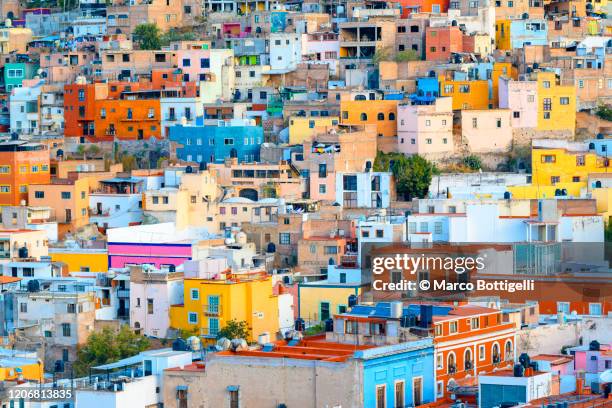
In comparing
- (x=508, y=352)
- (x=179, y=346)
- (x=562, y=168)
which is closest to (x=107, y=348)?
(x=179, y=346)

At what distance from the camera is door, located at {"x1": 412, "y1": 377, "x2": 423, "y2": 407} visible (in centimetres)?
4725

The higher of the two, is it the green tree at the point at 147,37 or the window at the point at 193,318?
the green tree at the point at 147,37

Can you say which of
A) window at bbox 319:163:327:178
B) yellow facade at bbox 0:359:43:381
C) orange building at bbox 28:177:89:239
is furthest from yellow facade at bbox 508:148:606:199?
yellow facade at bbox 0:359:43:381

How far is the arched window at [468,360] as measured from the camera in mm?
49031

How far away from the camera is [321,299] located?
58156 millimetres

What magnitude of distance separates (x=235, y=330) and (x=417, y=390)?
842 cm

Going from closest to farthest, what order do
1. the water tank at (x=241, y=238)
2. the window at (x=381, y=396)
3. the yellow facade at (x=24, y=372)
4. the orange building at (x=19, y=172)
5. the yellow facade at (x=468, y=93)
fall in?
the window at (x=381, y=396) < the yellow facade at (x=24, y=372) < the water tank at (x=241, y=238) < the orange building at (x=19, y=172) < the yellow facade at (x=468, y=93)

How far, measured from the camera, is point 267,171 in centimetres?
6731

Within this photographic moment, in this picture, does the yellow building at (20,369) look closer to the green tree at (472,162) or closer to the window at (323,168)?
the window at (323,168)

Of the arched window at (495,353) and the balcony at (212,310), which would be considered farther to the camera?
the balcony at (212,310)

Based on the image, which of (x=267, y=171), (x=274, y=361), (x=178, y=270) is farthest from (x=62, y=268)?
(x=274, y=361)

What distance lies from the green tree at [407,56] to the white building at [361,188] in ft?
23.8

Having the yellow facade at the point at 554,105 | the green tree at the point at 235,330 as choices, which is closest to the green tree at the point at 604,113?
the yellow facade at the point at 554,105

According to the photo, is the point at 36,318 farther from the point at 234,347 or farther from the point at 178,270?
the point at 234,347
